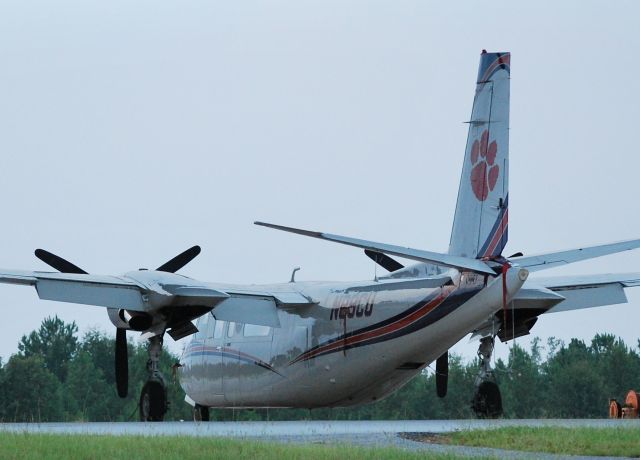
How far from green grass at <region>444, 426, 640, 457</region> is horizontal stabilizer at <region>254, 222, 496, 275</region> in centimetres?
380

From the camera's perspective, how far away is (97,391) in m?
89.4

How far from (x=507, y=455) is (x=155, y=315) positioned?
1422 centimetres

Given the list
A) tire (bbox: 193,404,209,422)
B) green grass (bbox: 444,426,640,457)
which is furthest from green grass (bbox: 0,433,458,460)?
tire (bbox: 193,404,209,422)

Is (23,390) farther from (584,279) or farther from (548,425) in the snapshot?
(548,425)

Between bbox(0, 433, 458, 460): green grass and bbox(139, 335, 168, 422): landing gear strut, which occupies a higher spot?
bbox(139, 335, 168, 422): landing gear strut

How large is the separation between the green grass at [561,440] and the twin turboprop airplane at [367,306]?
398 cm

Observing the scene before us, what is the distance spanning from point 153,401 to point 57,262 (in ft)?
Result: 14.0

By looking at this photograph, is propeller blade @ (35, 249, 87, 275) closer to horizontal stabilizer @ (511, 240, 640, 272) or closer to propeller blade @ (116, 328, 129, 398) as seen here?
propeller blade @ (116, 328, 129, 398)

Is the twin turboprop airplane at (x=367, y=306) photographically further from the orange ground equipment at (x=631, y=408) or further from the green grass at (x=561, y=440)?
the green grass at (x=561, y=440)

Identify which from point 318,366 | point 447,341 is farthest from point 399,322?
point 318,366

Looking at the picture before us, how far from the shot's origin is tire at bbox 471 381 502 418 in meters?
33.4

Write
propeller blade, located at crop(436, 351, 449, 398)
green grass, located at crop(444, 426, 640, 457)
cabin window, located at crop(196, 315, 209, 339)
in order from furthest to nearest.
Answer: cabin window, located at crop(196, 315, 209, 339) < propeller blade, located at crop(436, 351, 449, 398) < green grass, located at crop(444, 426, 640, 457)

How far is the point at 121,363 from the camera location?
3338cm

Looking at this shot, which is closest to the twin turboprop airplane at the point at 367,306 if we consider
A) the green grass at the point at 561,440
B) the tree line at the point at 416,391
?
the green grass at the point at 561,440
